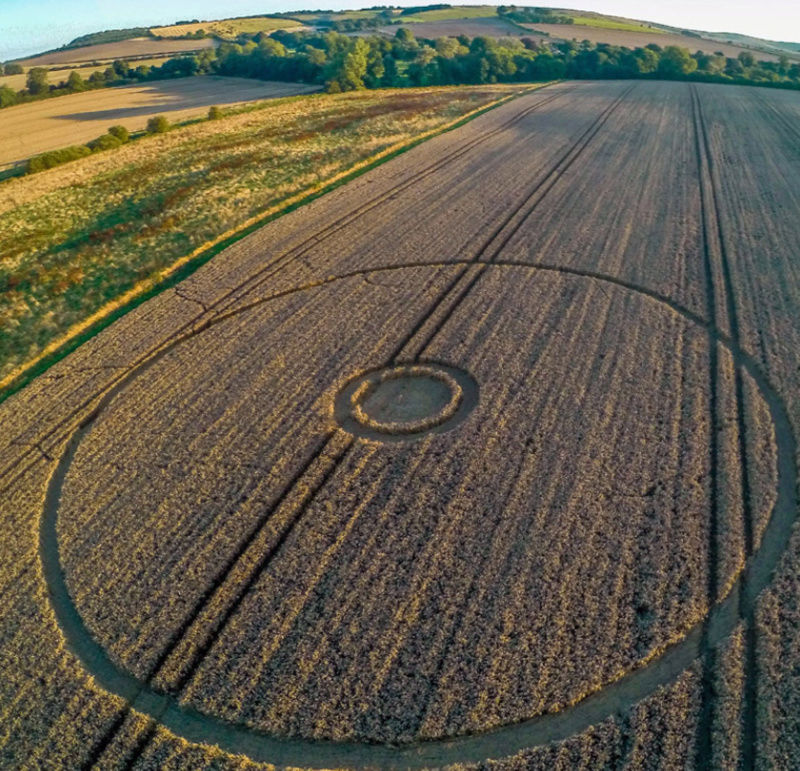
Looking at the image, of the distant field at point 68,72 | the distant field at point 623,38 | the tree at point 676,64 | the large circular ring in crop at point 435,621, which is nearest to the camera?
the large circular ring in crop at point 435,621

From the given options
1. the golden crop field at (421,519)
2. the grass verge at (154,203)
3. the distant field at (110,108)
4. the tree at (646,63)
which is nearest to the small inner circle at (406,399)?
the golden crop field at (421,519)

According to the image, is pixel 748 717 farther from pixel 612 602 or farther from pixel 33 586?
pixel 33 586

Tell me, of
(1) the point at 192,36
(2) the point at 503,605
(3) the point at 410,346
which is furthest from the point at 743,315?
(1) the point at 192,36

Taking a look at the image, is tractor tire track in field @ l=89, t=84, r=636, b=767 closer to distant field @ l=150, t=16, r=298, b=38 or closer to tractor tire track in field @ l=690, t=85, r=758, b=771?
tractor tire track in field @ l=690, t=85, r=758, b=771

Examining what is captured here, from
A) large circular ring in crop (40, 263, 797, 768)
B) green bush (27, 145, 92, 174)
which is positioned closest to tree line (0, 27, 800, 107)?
green bush (27, 145, 92, 174)

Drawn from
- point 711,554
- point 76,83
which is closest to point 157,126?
point 76,83

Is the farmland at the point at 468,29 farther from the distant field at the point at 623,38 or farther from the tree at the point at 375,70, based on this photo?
the tree at the point at 375,70
